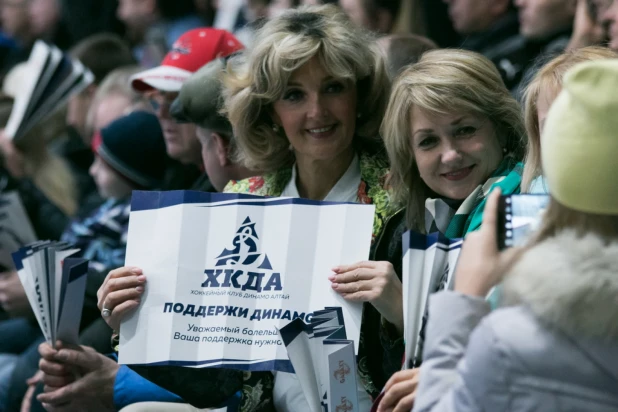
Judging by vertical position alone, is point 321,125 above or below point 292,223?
above

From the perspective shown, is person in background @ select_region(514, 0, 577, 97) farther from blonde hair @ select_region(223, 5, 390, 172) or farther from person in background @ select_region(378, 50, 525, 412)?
person in background @ select_region(378, 50, 525, 412)

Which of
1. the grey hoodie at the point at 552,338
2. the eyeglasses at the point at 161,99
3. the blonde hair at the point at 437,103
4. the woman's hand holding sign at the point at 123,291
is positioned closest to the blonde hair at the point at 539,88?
the blonde hair at the point at 437,103

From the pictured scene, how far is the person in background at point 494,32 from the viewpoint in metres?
5.00

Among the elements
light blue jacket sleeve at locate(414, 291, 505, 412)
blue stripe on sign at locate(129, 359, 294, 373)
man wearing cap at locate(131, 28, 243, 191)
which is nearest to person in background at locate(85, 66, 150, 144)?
man wearing cap at locate(131, 28, 243, 191)

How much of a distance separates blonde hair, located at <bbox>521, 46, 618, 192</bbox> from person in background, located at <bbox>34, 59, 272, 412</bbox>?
1.07 m

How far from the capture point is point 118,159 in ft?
16.9

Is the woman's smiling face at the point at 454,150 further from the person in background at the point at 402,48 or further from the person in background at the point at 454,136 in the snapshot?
the person in background at the point at 402,48

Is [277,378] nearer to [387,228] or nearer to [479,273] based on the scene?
[387,228]

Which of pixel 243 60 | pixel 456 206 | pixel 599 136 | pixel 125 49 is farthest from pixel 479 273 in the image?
pixel 125 49

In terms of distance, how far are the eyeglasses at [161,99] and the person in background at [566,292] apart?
9.52ft

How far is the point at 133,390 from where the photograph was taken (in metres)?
3.79

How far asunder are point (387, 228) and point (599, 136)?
1.36 metres

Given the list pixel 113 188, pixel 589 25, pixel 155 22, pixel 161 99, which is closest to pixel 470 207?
pixel 589 25

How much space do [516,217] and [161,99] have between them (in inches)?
110
